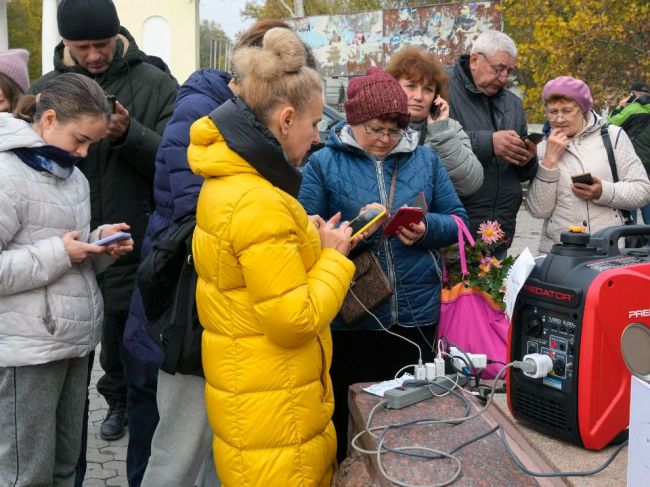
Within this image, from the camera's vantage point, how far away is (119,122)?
2.73 metres

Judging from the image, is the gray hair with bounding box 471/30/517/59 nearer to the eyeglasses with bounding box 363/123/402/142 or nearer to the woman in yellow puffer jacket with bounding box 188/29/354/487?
the eyeglasses with bounding box 363/123/402/142

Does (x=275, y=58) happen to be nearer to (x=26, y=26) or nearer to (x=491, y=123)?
(x=491, y=123)

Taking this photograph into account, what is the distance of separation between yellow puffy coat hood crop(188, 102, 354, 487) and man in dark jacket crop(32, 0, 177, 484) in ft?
2.95

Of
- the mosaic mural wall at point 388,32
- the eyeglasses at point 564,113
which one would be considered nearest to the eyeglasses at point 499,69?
the eyeglasses at point 564,113

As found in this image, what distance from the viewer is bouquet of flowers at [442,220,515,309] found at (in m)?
2.78

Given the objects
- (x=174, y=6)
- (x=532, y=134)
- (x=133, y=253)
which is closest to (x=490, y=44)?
(x=532, y=134)

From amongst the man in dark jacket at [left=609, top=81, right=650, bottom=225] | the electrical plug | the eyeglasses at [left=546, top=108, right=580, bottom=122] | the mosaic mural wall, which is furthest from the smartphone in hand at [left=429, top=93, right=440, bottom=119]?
the mosaic mural wall

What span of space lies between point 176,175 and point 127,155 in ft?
1.99

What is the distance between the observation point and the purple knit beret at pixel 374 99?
257 cm

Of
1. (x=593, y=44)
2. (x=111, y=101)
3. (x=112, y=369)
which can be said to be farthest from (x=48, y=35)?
(x=111, y=101)

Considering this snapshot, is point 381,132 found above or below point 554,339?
above

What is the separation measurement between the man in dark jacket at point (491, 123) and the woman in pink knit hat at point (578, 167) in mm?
112

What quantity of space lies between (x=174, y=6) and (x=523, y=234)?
36.2 feet

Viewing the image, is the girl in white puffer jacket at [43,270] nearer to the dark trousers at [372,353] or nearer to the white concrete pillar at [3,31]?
the dark trousers at [372,353]
